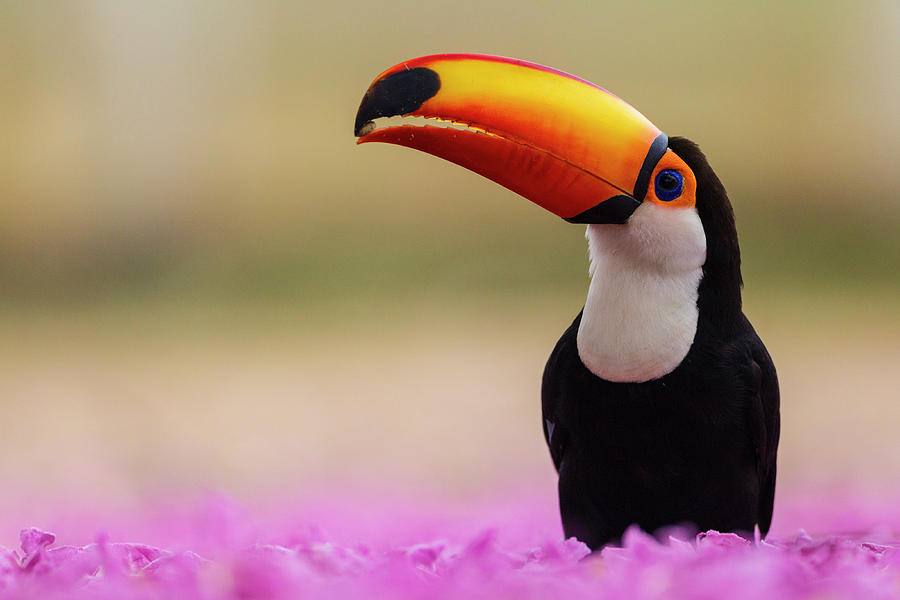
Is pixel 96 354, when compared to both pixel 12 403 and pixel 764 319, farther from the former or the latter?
pixel 764 319

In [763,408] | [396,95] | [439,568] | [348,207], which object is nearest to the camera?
[439,568]

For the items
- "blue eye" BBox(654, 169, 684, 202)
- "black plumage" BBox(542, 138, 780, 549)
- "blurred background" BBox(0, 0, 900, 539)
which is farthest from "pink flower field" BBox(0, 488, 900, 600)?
"blurred background" BBox(0, 0, 900, 539)

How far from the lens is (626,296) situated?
862 millimetres

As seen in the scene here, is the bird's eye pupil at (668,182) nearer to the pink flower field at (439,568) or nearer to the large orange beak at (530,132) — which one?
the large orange beak at (530,132)

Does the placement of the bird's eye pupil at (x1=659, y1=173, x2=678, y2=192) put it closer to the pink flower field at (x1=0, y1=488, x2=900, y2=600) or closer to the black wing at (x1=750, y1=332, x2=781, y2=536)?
the black wing at (x1=750, y1=332, x2=781, y2=536)

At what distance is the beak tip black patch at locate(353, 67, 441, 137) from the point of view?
80 cm

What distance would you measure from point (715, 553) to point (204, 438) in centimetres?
240

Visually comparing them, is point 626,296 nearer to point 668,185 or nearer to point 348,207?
point 668,185

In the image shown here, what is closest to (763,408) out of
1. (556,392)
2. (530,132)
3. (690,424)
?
(690,424)

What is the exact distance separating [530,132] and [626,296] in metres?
0.16

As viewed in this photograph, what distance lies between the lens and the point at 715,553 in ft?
1.80

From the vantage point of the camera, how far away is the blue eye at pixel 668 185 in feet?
2.78

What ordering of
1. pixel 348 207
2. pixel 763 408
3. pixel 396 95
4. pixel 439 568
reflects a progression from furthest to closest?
pixel 348 207 < pixel 763 408 < pixel 396 95 < pixel 439 568

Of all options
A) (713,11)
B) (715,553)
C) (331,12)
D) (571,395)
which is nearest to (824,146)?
(713,11)
